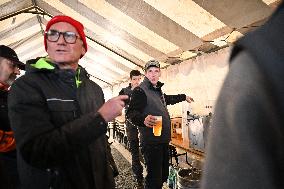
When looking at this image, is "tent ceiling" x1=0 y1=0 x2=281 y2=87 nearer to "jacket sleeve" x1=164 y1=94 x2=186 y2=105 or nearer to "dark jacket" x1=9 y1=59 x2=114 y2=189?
"jacket sleeve" x1=164 y1=94 x2=186 y2=105

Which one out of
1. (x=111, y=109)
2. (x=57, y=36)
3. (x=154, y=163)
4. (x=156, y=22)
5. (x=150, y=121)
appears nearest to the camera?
(x=111, y=109)

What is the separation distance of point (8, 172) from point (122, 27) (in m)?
4.28

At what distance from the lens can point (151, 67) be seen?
4.54 metres

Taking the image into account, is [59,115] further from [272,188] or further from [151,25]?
[151,25]

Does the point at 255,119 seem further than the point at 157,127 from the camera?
No

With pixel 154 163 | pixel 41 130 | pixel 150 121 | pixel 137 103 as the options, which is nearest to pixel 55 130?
pixel 41 130

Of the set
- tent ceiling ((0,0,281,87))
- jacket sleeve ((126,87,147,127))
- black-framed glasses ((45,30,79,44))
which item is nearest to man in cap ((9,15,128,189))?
black-framed glasses ((45,30,79,44))

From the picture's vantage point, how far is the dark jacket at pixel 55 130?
1.53 m

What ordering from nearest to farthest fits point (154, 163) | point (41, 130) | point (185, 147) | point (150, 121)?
point (41, 130)
point (150, 121)
point (154, 163)
point (185, 147)

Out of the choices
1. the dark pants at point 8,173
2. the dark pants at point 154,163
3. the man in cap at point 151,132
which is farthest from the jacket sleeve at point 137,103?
the dark pants at point 8,173

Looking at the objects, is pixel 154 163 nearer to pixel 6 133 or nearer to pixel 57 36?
pixel 6 133

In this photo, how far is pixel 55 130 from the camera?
1.57 metres

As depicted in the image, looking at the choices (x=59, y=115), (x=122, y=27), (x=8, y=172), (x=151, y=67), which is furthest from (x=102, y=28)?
(x=59, y=115)

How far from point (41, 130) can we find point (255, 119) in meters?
1.40
